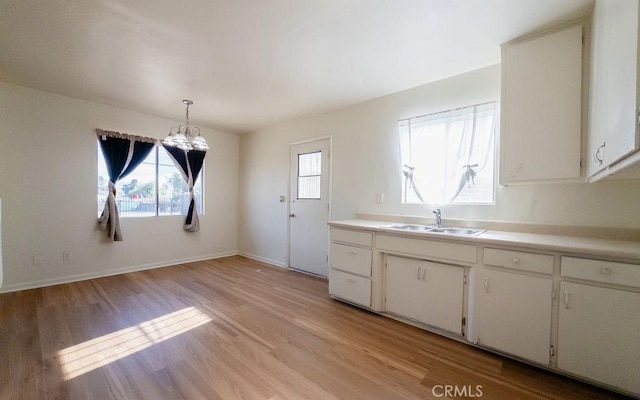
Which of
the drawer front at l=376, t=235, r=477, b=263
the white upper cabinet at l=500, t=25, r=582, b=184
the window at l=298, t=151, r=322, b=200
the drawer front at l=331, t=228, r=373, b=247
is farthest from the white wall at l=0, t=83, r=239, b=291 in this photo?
the white upper cabinet at l=500, t=25, r=582, b=184

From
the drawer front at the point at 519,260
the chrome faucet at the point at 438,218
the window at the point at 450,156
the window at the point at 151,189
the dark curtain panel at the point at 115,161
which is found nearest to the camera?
the drawer front at the point at 519,260

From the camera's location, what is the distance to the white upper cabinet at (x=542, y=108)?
1.83 metres

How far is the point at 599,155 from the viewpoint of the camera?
153cm

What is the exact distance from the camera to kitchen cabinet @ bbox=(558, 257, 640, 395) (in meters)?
1.49

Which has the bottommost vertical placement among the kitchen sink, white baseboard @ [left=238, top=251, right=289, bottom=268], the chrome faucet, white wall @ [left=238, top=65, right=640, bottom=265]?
white baseboard @ [left=238, top=251, right=289, bottom=268]

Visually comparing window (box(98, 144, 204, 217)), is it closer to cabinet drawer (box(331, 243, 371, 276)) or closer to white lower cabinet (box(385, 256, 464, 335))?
cabinet drawer (box(331, 243, 371, 276))

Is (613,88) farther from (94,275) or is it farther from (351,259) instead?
(94,275)

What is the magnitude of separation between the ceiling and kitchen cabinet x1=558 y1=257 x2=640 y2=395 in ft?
5.78

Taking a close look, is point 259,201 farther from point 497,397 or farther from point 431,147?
point 497,397

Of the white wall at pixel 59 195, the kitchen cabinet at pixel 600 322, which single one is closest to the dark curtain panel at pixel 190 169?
the white wall at pixel 59 195

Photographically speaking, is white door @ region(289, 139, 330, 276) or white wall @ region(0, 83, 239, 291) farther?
white door @ region(289, 139, 330, 276)

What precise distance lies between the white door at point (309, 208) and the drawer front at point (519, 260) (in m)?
2.21

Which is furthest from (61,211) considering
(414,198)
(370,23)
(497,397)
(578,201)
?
(578,201)

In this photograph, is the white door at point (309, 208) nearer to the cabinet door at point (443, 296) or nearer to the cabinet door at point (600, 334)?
the cabinet door at point (443, 296)
